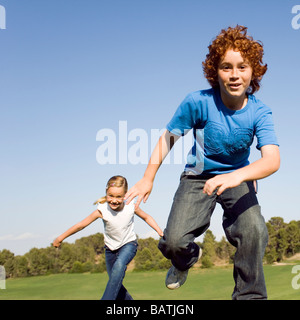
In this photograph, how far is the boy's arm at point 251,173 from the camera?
3.19m

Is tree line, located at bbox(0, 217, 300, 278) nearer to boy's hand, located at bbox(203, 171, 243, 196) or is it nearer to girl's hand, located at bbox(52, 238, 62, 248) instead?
girl's hand, located at bbox(52, 238, 62, 248)

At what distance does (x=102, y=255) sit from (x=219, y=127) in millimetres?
11945

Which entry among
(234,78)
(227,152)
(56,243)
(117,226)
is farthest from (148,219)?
(234,78)

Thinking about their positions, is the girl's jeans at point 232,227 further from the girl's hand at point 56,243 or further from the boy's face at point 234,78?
the girl's hand at point 56,243

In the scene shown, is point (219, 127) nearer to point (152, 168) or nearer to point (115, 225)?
point (152, 168)

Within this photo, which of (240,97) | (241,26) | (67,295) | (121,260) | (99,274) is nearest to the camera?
(240,97)

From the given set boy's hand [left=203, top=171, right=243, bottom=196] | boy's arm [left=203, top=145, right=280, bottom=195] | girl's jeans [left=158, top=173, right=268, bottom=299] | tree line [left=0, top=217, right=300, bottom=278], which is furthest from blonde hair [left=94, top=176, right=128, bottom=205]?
tree line [left=0, top=217, right=300, bottom=278]

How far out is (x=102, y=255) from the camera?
1508cm

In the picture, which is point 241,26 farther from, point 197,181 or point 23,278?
point 23,278

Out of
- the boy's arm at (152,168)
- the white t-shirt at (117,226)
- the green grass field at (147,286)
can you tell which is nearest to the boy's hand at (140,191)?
the boy's arm at (152,168)
